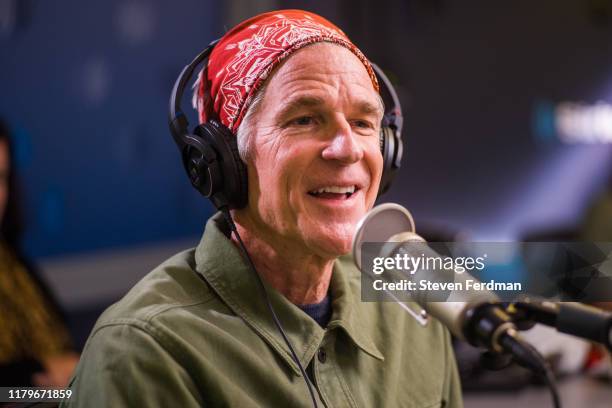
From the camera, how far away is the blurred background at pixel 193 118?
2408mm

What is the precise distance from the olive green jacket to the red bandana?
0.18 metres

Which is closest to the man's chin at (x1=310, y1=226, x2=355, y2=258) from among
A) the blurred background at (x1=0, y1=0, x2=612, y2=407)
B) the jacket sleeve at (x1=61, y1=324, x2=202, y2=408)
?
the jacket sleeve at (x1=61, y1=324, x2=202, y2=408)

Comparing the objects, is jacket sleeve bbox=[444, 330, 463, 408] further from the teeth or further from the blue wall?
the blue wall

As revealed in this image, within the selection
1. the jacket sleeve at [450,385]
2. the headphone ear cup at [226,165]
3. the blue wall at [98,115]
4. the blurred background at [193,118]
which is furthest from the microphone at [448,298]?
the blue wall at [98,115]

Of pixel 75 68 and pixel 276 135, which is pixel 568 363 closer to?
pixel 276 135

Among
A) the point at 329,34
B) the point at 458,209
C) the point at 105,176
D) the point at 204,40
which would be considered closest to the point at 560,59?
the point at 458,209

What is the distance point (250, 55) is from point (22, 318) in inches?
44.2

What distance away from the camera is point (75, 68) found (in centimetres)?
248

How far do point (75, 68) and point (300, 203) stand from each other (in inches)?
68.4

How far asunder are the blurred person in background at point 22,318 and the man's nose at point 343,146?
3.39ft

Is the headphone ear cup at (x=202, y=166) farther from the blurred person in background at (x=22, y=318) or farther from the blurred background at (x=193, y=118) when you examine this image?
the blurred person in background at (x=22, y=318)

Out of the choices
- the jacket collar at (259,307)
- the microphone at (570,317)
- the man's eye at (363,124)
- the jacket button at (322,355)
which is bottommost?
the jacket button at (322,355)

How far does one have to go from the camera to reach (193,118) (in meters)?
1.30

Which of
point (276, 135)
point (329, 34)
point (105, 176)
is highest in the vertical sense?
point (329, 34)
